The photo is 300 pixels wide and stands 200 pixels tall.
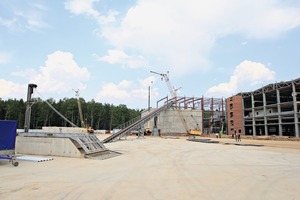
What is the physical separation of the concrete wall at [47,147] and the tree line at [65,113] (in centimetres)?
8451

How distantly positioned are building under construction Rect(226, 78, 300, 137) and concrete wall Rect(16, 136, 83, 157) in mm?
53760

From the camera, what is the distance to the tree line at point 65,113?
101875 mm

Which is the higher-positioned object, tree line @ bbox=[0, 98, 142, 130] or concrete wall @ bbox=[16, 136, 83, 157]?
tree line @ bbox=[0, 98, 142, 130]

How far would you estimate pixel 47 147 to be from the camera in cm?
1670

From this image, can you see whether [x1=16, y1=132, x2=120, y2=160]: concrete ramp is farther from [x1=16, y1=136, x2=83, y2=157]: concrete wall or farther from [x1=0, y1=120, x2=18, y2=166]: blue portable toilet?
[x1=0, y1=120, x2=18, y2=166]: blue portable toilet

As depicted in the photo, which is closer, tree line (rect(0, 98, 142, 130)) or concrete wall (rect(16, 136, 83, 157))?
concrete wall (rect(16, 136, 83, 157))

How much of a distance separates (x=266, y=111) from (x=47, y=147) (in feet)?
205

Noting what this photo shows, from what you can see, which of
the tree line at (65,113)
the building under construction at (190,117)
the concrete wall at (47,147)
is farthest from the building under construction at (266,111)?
the tree line at (65,113)

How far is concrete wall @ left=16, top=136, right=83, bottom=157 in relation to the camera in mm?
16047

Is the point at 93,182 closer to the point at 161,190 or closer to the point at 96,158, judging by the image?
the point at 161,190

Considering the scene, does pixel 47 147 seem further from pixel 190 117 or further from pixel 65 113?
pixel 65 113

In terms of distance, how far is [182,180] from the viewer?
9102mm

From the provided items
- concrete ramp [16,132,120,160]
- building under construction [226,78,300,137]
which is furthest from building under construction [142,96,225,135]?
concrete ramp [16,132,120,160]

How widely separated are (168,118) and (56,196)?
71.8 meters
